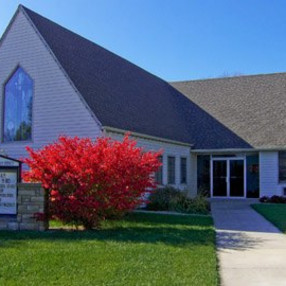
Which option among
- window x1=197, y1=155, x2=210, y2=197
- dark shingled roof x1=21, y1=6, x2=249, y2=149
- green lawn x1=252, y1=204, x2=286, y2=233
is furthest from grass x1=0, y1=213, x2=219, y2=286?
window x1=197, y1=155, x2=210, y2=197

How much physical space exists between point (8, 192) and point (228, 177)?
53.3 ft

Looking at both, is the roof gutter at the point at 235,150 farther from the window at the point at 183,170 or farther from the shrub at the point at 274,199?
the shrub at the point at 274,199

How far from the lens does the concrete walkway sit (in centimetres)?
759

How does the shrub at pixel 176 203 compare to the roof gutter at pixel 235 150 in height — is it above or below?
below

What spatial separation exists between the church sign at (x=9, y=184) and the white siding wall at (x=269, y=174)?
1572 centimetres

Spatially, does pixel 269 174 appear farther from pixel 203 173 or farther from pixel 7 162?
pixel 7 162

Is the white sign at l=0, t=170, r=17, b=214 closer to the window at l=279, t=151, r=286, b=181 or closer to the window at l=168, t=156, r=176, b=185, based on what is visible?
the window at l=168, t=156, r=176, b=185

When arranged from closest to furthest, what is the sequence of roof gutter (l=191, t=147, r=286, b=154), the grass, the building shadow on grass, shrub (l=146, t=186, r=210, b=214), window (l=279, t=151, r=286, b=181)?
the grass → the building shadow on grass → shrub (l=146, t=186, r=210, b=214) → roof gutter (l=191, t=147, r=286, b=154) → window (l=279, t=151, r=286, b=181)

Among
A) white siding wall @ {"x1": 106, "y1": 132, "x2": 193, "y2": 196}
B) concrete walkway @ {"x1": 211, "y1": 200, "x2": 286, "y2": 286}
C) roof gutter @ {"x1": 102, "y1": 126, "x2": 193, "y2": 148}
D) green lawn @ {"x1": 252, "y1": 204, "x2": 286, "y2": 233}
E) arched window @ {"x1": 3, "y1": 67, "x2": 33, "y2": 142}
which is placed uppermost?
arched window @ {"x1": 3, "y1": 67, "x2": 33, "y2": 142}

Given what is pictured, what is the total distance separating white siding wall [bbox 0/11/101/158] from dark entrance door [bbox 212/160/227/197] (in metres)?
11.0

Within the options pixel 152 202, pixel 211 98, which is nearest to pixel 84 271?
pixel 152 202

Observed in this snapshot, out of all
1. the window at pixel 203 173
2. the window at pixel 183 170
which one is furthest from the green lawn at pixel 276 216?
the window at pixel 203 173

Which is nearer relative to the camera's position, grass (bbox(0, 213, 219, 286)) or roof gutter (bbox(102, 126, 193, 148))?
grass (bbox(0, 213, 219, 286))

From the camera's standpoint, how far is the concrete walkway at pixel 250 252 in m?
7.59
